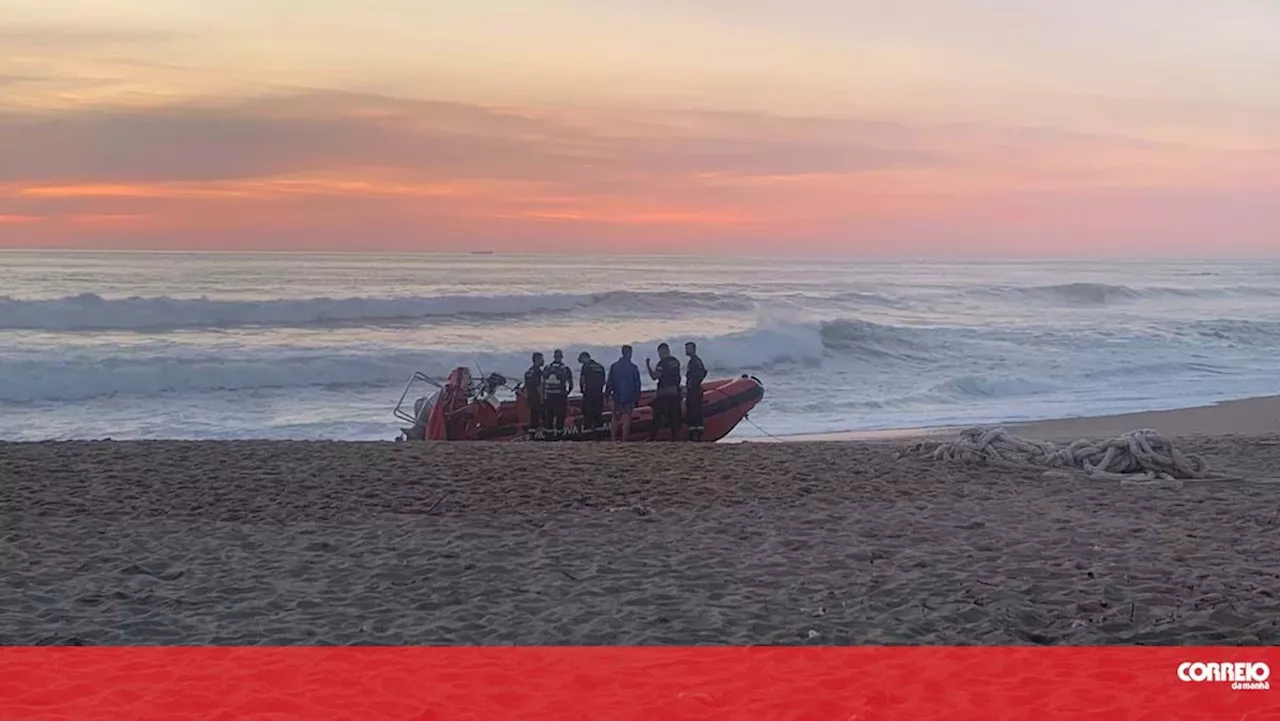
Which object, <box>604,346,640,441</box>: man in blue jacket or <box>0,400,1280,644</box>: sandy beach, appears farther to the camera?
<box>604,346,640,441</box>: man in blue jacket

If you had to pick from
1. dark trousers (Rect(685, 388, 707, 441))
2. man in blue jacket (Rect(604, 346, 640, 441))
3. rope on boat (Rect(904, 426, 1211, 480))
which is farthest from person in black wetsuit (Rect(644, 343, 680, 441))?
rope on boat (Rect(904, 426, 1211, 480))

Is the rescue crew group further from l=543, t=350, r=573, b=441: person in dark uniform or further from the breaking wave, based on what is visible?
the breaking wave

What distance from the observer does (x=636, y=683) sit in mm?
4000

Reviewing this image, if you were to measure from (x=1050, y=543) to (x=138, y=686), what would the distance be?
174 inches

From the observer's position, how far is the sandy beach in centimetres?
468

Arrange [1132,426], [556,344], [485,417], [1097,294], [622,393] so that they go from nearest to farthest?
[622,393], [485,417], [1132,426], [556,344], [1097,294]

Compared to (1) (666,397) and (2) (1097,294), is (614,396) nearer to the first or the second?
(1) (666,397)

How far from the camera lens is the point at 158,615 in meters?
4.88

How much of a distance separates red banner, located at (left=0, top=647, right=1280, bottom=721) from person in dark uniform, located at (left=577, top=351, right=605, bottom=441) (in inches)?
281

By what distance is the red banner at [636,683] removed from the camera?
373 cm

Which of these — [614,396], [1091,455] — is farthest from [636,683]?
[614,396]

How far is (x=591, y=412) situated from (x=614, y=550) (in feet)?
17.9

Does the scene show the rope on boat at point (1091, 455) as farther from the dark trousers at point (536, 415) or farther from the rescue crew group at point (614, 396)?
the dark trousers at point (536, 415)

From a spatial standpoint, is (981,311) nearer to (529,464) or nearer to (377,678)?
(529,464)
